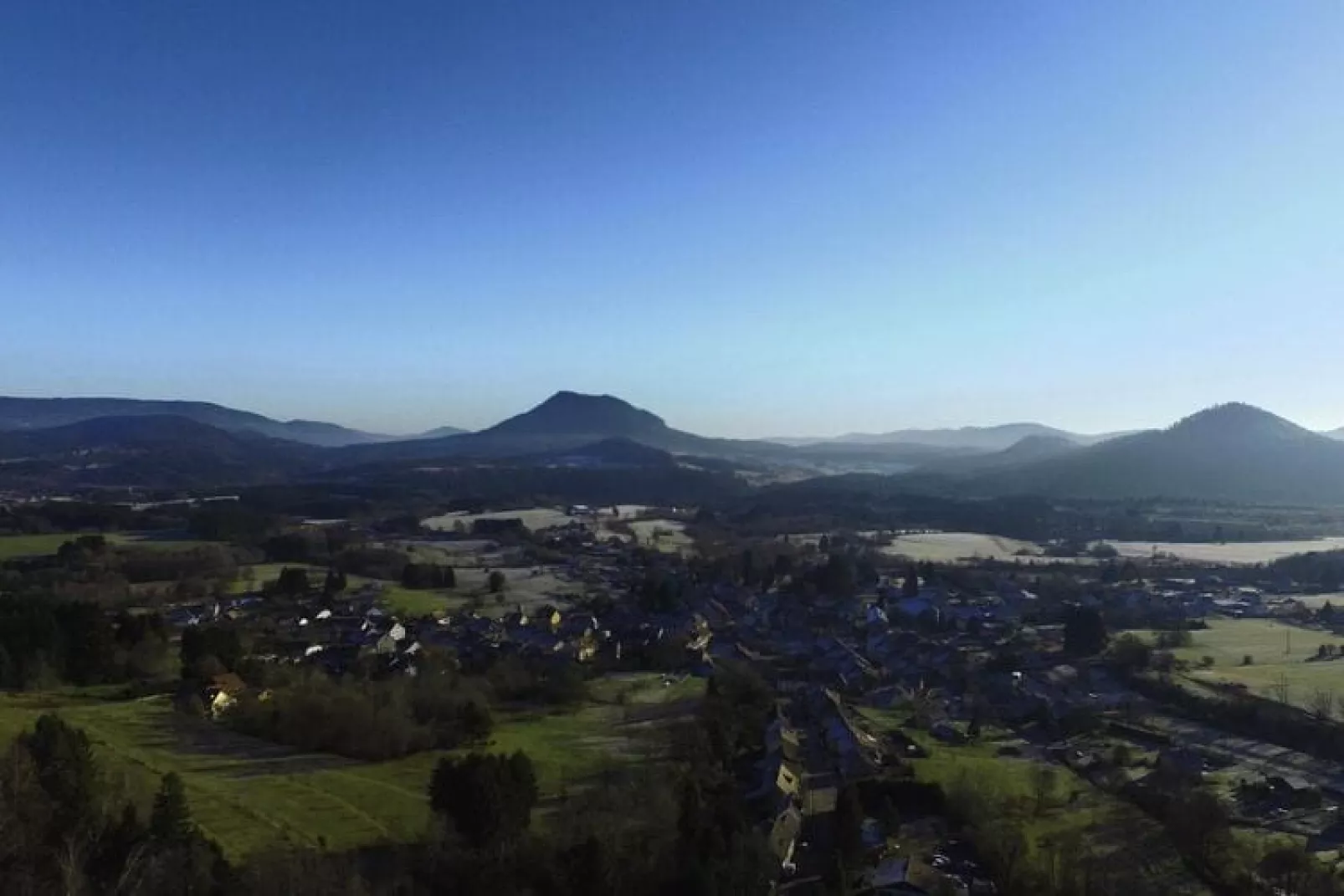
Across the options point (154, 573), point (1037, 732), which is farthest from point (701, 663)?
point (154, 573)

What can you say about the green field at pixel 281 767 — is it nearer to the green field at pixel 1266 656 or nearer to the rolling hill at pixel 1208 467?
the green field at pixel 1266 656

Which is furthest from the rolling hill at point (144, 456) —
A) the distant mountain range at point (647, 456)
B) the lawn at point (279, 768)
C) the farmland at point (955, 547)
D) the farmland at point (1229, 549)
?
the farmland at point (1229, 549)

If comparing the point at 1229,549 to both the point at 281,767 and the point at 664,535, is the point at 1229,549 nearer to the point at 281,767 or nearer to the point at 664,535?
the point at 664,535

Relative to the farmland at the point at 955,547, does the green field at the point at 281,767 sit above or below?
below

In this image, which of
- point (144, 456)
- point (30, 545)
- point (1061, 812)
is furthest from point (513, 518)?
point (144, 456)

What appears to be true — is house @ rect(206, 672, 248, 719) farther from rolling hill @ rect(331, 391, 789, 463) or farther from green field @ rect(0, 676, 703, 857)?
rolling hill @ rect(331, 391, 789, 463)

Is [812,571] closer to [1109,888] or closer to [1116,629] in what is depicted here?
[1116,629]
